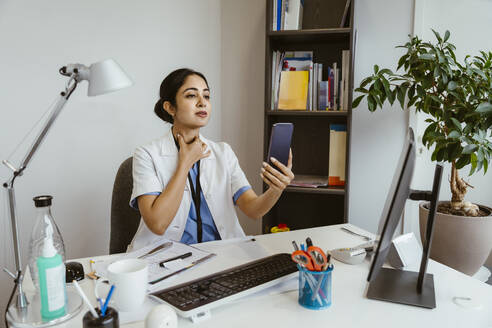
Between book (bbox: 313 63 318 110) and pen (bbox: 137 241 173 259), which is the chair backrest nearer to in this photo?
pen (bbox: 137 241 173 259)

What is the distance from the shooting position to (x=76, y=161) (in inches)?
75.4

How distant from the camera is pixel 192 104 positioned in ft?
5.32

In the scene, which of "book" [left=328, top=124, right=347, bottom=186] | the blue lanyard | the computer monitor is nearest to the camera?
the computer monitor

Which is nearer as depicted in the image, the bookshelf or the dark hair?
the dark hair

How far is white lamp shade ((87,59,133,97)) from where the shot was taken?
82 cm

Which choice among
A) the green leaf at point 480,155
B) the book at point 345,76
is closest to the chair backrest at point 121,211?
the book at point 345,76

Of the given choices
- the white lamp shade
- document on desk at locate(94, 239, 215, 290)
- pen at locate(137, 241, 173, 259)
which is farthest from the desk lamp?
pen at locate(137, 241, 173, 259)

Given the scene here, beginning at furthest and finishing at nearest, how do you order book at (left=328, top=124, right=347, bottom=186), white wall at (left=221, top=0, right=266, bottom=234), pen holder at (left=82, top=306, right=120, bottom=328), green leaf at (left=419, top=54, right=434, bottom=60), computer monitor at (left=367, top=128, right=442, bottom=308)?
1. white wall at (left=221, top=0, right=266, bottom=234)
2. book at (left=328, top=124, right=347, bottom=186)
3. green leaf at (left=419, top=54, right=434, bottom=60)
4. computer monitor at (left=367, top=128, right=442, bottom=308)
5. pen holder at (left=82, top=306, right=120, bottom=328)

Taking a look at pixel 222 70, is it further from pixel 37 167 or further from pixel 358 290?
pixel 358 290

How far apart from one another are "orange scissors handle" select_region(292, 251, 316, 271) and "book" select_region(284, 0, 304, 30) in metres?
1.65

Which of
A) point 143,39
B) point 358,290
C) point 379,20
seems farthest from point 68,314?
point 379,20

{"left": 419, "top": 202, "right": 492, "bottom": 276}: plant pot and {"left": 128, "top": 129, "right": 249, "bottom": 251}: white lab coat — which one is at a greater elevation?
{"left": 128, "top": 129, "right": 249, "bottom": 251}: white lab coat

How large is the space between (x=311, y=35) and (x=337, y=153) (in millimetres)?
723

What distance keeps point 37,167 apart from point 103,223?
0.49 metres
